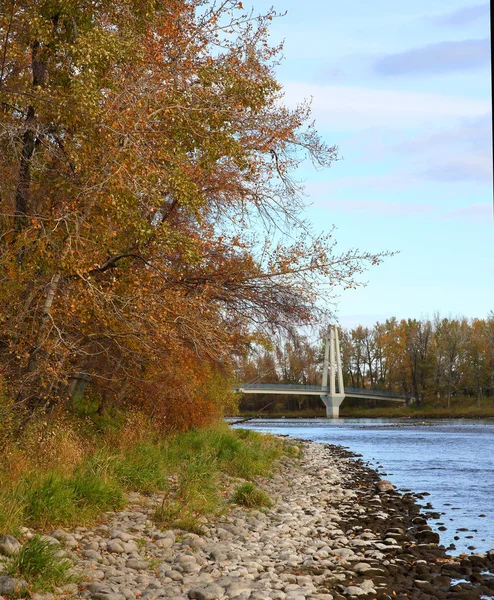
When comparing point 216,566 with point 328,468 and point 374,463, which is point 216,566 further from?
point 374,463

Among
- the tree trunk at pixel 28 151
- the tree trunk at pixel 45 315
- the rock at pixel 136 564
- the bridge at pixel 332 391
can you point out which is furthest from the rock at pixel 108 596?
the bridge at pixel 332 391

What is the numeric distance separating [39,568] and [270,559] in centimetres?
317

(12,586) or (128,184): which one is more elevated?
(128,184)

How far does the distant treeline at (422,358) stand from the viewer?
8156cm

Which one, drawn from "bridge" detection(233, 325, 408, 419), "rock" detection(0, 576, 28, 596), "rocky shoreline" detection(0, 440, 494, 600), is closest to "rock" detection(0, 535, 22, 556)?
"rocky shoreline" detection(0, 440, 494, 600)

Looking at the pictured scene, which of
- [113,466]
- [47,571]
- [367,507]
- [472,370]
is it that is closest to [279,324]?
[367,507]

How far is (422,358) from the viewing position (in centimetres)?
8519

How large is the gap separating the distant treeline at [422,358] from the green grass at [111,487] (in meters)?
62.8

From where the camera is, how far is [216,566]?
8078mm

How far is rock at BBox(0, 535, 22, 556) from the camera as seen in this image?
22.7 feet

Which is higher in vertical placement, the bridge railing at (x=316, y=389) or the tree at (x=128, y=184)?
the tree at (x=128, y=184)

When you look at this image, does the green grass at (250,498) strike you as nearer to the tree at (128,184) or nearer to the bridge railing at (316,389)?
the tree at (128,184)

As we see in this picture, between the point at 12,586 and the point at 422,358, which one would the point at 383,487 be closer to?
the point at 12,586

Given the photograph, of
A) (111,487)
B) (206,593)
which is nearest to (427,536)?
(111,487)
